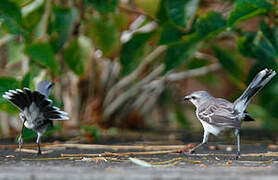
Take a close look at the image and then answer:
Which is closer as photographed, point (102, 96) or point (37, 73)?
point (37, 73)

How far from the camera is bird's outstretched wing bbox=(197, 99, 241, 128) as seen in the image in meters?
3.16

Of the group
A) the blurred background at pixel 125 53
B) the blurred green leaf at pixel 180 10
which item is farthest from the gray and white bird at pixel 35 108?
the blurred green leaf at pixel 180 10

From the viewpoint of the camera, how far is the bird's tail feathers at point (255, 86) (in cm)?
303

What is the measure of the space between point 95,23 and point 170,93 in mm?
1849

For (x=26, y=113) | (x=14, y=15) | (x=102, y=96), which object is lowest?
(x=26, y=113)

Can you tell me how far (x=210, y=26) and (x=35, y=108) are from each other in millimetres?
1520

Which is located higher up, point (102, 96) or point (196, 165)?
point (102, 96)

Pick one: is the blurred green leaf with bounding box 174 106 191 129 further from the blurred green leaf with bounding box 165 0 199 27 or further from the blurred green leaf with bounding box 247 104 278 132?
the blurred green leaf with bounding box 165 0 199 27

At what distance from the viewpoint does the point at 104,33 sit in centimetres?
466

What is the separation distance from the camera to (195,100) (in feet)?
12.6

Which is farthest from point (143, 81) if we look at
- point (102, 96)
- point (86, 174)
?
point (86, 174)

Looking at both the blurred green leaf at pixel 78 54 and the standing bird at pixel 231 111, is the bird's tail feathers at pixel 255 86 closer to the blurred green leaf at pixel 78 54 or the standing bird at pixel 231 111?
the standing bird at pixel 231 111

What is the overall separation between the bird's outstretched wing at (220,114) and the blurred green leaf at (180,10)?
755 mm

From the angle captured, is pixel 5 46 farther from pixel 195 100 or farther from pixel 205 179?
pixel 205 179
